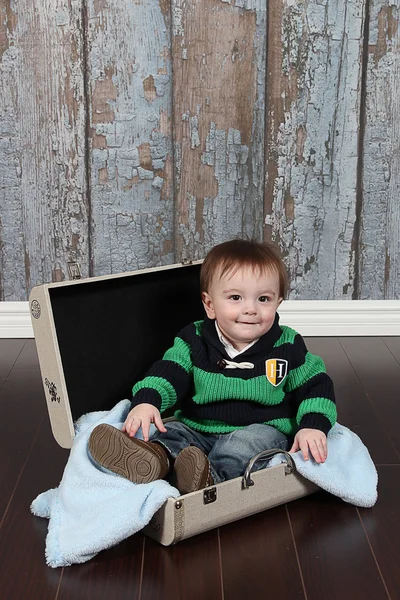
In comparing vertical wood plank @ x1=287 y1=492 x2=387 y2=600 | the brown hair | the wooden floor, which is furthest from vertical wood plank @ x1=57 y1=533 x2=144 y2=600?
the brown hair

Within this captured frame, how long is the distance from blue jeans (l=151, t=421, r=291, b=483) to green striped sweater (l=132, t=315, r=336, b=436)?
0.08 feet

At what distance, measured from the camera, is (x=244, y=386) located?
58.5 inches

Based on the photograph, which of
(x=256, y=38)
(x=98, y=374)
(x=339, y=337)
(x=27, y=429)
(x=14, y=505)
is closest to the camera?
(x=14, y=505)

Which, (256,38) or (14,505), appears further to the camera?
(256,38)

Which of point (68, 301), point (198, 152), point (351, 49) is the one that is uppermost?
point (351, 49)

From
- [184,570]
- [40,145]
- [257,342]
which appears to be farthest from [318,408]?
[40,145]

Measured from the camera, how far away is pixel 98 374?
1.59 metres

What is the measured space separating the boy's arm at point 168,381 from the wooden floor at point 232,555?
230 mm

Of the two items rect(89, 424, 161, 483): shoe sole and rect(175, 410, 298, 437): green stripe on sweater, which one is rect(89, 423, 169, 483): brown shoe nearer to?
rect(89, 424, 161, 483): shoe sole

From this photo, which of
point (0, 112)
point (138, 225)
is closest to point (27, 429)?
point (138, 225)

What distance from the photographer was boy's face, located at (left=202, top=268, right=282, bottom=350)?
1.48 metres

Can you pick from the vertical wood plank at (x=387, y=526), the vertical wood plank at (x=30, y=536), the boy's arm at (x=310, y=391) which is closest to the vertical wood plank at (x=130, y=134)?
the vertical wood plank at (x=30, y=536)

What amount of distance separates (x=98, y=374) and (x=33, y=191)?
938 mm

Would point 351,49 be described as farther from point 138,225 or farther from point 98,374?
point 98,374
